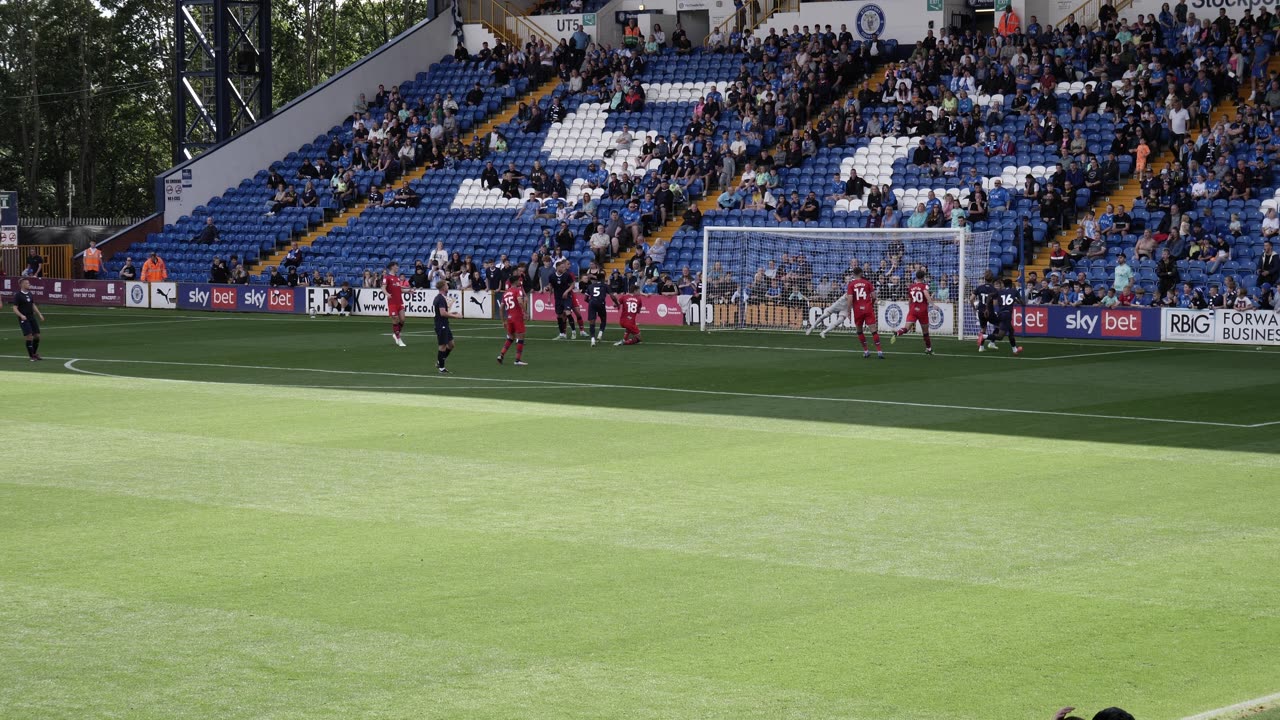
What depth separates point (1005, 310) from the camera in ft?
107

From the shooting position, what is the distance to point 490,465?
16859mm

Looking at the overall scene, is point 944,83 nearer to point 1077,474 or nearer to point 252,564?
point 1077,474

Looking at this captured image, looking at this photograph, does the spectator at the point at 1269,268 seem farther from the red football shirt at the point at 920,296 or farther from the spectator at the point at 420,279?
the spectator at the point at 420,279

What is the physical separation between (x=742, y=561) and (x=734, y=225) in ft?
109

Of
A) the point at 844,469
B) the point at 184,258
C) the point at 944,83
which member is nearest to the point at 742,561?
the point at 844,469

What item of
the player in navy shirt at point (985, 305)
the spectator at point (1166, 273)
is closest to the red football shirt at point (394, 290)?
the player in navy shirt at point (985, 305)

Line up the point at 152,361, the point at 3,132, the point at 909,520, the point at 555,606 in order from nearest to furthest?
the point at 555,606 < the point at 909,520 < the point at 152,361 < the point at 3,132

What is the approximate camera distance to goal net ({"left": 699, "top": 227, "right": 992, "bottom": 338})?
38.9 m

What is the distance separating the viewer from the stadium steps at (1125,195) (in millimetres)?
39500

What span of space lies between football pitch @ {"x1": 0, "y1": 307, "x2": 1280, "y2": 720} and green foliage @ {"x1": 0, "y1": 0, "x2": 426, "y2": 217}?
198ft

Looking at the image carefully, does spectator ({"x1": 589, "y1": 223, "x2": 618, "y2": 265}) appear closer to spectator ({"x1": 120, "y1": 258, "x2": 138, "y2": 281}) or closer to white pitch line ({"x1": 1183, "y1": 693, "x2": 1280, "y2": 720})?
spectator ({"x1": 120, "y1": 258, "x2": 138, "y2": 281})

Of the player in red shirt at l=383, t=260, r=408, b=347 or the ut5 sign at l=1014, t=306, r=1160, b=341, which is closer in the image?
the player in red shirt at l=383, t=260, r=408, b=347

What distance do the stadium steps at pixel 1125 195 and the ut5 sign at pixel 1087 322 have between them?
2.14 metres

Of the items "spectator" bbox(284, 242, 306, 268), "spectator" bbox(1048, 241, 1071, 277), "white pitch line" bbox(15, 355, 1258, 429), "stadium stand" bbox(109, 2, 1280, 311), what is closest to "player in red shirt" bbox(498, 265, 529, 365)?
"white pitch line" bbox(15, 355, 1258, 429)
